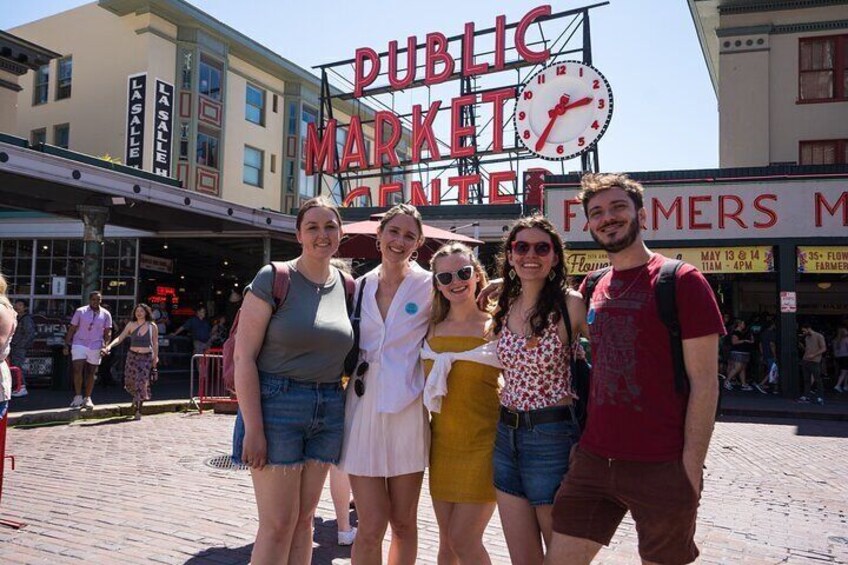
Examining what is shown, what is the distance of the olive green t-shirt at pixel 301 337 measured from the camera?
3215 millimetres

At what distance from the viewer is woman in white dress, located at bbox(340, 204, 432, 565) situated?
11.0 ft

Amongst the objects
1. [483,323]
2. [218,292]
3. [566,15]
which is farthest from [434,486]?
[218,292]

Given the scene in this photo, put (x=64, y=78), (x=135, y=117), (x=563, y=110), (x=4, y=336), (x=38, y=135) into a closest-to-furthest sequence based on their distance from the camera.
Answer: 1. (x=4, y=336)
2. (x=563, y=110)
3. (x=135, y=117)
4. (x=64, y=78)
5. (x=38, y=135)

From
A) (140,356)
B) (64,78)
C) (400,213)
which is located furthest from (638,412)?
(64,78)

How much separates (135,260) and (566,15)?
17.2m

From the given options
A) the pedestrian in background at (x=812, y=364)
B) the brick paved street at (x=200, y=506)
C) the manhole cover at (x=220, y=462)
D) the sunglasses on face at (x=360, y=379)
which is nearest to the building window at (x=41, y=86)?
the brick paved street at (x=200, y=506)

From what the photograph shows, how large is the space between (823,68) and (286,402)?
70.2 ft

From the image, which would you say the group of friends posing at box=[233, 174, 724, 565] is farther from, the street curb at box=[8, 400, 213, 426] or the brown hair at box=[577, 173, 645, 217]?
the street curb at box=[8, 400, 213, 426]

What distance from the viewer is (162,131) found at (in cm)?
2569

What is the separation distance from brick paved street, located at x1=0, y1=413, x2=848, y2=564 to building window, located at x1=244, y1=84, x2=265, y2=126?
23.3m

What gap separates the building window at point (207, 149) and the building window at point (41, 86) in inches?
285

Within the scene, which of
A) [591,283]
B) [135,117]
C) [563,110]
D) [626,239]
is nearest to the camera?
[626,239]

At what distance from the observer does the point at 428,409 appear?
344cm

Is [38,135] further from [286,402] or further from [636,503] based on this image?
[636,503]
